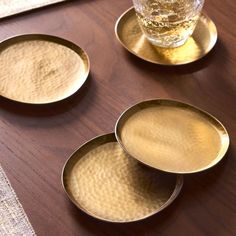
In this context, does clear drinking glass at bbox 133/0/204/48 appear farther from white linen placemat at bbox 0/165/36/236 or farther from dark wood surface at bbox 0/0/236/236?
white linen placemat at bbox 0/165/36/236

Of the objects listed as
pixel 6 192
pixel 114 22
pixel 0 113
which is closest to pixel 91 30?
pixel 114 22

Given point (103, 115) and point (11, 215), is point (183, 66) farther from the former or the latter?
point (11, 215)

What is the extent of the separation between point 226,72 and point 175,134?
0.53ft

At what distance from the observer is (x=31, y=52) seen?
94 cm

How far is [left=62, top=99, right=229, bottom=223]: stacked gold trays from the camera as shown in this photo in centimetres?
75

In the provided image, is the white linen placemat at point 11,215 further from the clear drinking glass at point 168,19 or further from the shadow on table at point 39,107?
the clear drinking glass at point 168,19

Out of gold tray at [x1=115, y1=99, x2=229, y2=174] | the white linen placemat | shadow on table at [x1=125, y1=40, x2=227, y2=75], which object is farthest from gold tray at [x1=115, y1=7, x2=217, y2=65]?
the white linen placemat

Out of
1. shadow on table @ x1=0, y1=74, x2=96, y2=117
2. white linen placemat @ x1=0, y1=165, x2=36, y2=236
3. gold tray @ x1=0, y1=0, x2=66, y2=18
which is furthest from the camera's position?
gold tray @ x1=0, y1=0, x2=66, y2=18

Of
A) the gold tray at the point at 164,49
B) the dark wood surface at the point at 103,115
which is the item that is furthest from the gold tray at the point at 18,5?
the gold tray at the point at 164,49

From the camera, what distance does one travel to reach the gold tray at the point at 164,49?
0.94 meters

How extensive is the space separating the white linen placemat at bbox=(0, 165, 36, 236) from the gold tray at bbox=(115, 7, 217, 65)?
310mm

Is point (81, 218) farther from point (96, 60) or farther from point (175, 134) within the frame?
point (96, 60)

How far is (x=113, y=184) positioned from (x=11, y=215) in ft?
0.43

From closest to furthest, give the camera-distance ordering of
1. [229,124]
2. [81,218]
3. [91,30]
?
[81,218] < [229,124] < [91,30]
